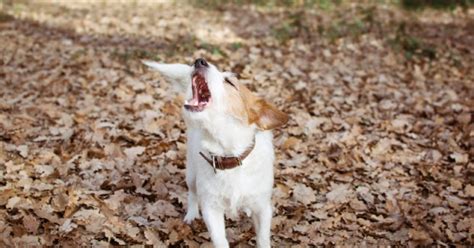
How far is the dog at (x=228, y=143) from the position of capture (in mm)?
3441

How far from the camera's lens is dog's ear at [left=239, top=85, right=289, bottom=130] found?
355 cm

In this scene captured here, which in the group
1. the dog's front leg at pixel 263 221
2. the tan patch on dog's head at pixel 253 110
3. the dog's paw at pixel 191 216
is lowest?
the dog's paw at pixel 191 216

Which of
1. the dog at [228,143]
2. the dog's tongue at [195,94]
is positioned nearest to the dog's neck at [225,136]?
the dog at [228,143]

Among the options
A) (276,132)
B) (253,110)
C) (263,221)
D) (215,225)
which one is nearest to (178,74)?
(253,110)

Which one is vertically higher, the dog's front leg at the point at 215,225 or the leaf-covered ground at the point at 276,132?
the dog's front leg at the point at 215,225

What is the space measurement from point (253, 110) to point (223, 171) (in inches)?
19.8

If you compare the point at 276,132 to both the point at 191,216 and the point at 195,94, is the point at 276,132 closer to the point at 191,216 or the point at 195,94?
the point at 191,216

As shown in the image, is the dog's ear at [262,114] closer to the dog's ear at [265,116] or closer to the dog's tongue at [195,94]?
the dog's ear at [265,116]

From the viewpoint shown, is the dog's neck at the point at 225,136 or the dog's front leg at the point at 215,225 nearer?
the dog's neck at the point at 225,136

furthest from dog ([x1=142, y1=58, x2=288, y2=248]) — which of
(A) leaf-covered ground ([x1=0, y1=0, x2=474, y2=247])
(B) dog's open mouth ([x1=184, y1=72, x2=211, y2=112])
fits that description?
(A) leaf-covered ground ([x1=0, y1=0, x2=474, y2=247])

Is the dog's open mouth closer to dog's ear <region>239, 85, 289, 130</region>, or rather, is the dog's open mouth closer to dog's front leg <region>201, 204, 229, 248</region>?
dog's ear <region>239, 85, 289, 130</region>

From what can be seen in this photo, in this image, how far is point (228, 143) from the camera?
3543 mm

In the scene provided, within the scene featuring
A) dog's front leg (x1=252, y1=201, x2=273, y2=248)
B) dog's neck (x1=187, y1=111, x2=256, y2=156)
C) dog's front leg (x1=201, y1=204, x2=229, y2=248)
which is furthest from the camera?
dog's front leg (x1=252, y1=201, x2=273, y2=248)

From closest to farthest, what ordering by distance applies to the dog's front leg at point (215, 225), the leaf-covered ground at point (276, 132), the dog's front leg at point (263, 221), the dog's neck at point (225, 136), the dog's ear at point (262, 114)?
the dog's neck at point (225, 136)
the dog's ear at point (262, 114)
the dog's front leg at point (215, 225)
the dog's front leg at point (263, 221)
the leaf-covered ground at point (276, 132)
